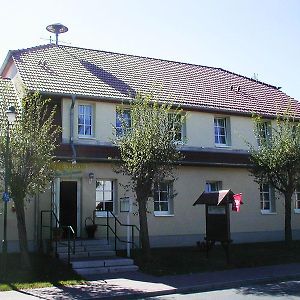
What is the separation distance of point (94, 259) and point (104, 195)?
13.6 ft

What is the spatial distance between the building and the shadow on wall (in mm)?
52

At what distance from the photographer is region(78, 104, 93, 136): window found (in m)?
19.1

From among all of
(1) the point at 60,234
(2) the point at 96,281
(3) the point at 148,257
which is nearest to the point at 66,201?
(1) the point at 60,234

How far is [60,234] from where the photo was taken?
16.7 m

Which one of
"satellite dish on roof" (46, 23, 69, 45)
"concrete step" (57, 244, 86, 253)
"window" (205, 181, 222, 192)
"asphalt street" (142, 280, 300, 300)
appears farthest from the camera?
"satellite dish on roof" (46, 23, 69, 45)

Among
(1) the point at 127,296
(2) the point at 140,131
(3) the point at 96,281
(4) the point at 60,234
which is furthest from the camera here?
(4) the point at 60,234

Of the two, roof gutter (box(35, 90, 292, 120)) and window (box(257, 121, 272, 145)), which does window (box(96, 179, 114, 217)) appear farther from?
window (box(257, 121, 272, 145))

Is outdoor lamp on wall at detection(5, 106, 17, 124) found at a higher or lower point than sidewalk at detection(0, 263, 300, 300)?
higher

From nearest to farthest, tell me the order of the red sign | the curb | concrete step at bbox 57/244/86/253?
the curb
the red sign
concrete step at bbox 57/244/86/253

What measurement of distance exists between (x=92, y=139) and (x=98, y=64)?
5.63 meters

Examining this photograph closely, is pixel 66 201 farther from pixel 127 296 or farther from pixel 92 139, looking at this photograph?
pixel 127 296

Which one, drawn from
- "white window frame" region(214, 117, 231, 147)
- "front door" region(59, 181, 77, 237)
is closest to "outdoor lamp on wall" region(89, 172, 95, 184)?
"front door" region(59, 181, 77, 237)

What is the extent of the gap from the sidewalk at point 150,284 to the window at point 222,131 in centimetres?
797

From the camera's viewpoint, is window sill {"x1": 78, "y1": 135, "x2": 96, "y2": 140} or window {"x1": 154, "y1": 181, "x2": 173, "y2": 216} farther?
window {"x1": 154, "y1": 181, "x2": 173, "y2": 216}
